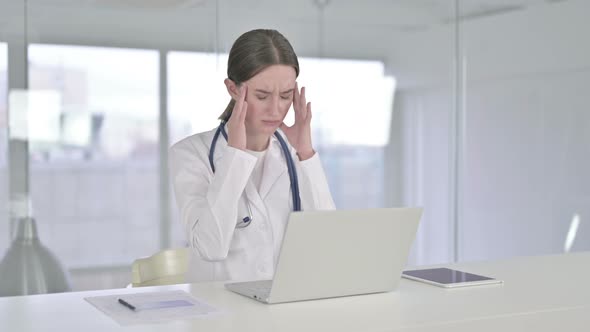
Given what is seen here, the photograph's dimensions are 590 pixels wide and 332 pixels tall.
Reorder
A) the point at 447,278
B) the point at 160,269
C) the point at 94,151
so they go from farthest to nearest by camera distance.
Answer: the point at 94,151, the point at 160,269, the point at 447,278

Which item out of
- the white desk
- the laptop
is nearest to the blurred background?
the white desk

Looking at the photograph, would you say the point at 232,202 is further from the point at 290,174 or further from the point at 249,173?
the point at 290,174

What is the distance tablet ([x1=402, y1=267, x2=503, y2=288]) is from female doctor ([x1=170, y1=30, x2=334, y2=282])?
0.42 meters

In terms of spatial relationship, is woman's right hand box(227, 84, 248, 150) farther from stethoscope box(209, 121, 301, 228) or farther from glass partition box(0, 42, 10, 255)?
glass partition box(0, 42, 10, 255)

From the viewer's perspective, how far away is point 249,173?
2.51 metres

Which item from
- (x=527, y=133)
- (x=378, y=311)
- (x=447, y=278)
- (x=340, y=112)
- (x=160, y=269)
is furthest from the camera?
(x=527, y=133)

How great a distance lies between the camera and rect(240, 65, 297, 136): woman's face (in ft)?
8.63

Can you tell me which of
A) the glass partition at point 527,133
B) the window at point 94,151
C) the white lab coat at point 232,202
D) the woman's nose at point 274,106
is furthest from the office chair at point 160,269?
the glass partition at point 527,133

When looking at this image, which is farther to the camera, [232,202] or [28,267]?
[28,267]

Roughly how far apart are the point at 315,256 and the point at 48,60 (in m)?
2.80

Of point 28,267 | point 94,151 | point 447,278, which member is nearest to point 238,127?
point 447,278

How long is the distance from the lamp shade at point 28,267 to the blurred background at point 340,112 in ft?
0.18

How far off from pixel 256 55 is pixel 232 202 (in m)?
0.49

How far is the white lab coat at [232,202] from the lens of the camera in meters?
2.47
